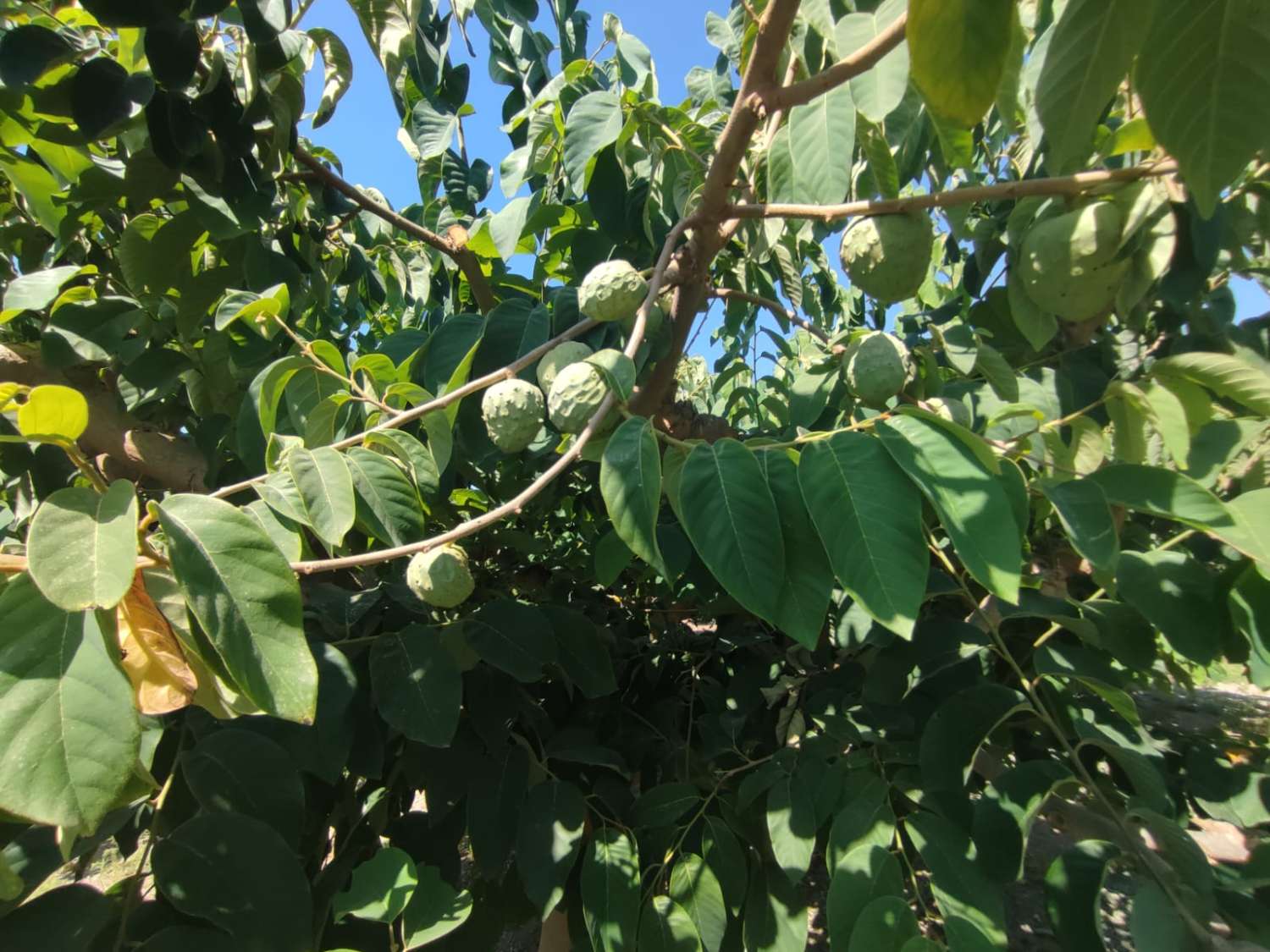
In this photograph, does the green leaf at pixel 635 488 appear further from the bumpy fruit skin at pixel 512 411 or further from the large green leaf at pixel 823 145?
the large green leaf at pixel 823 145

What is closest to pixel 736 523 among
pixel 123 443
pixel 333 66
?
pixel 123 443

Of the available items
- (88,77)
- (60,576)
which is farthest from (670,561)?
(88,77)

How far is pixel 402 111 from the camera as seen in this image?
74.9 inches

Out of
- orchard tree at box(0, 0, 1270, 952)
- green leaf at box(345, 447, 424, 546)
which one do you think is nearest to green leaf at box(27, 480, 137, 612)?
orchard tree at box(0, 0, 1270, 952)

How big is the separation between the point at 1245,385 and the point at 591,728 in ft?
5.08

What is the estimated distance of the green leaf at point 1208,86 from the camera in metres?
0.56

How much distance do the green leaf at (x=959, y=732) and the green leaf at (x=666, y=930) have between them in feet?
1.74

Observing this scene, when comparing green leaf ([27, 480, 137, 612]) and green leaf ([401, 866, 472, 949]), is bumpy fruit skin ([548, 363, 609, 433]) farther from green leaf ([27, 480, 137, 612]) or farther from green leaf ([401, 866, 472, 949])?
green leaf ([401, 866, 472, 949])

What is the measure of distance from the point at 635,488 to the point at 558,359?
47 cm

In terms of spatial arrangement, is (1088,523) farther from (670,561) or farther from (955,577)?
(670,561)

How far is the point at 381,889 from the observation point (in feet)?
3.53

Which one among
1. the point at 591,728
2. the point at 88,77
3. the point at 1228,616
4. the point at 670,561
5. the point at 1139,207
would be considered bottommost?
the point at 591,728

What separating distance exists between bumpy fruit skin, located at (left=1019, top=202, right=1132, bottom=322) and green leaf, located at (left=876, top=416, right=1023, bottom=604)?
0.45 metres

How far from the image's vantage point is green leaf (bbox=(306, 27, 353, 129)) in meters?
1.92
